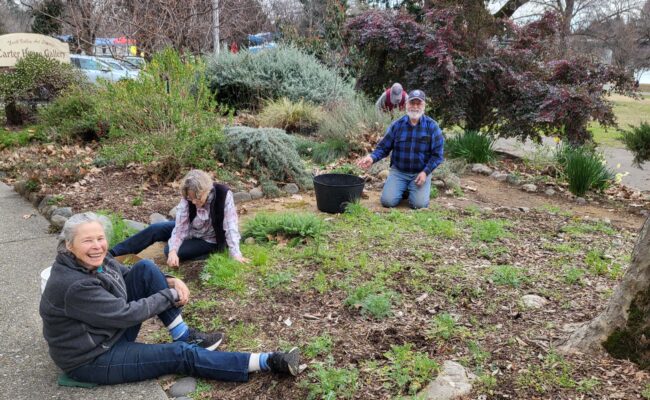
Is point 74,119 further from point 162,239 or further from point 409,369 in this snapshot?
point 409,369

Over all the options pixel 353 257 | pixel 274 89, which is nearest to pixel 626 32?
pixel 274 89

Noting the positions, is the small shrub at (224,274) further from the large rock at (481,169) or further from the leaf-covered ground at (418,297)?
the large rock at (481,169)

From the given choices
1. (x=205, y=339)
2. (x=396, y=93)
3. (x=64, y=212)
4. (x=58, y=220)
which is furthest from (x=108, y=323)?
(x=396, y=93)

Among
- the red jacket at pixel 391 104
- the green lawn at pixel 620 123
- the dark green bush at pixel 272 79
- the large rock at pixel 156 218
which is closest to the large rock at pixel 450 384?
the large rock at pixel 156 218

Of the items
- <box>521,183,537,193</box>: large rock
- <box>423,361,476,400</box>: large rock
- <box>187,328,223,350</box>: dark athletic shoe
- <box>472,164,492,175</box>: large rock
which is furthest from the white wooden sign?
<box>423,361,476,400</box>: large rock

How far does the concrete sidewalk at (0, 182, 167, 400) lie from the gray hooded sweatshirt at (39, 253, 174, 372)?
0.72 ft

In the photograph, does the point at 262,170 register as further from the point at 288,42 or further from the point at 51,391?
the point at 288,42

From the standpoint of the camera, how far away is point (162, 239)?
4293 millimetres

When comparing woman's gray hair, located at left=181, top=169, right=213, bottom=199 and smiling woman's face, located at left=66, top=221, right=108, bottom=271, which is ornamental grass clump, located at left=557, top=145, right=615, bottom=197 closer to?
woman's gray hair, located at left=181, top=169, right=213, bottom=199

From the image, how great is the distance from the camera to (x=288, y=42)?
15.5 meters

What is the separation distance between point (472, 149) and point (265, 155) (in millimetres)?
3363

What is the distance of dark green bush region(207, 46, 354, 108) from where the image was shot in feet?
35.9

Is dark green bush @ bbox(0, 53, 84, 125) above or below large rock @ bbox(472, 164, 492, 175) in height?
above

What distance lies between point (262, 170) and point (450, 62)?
3.82 meters
